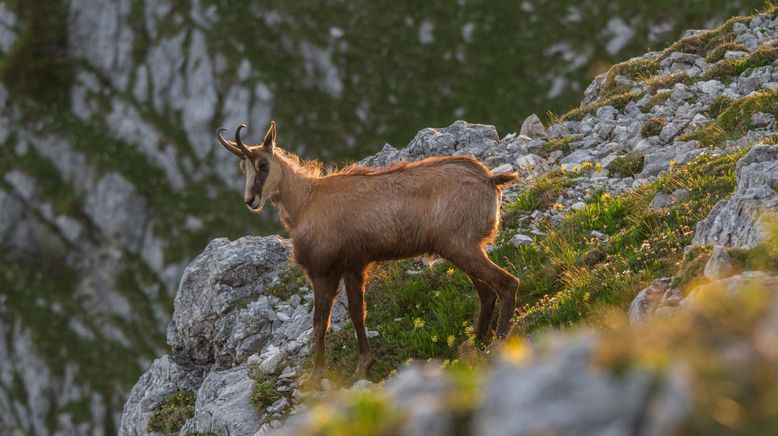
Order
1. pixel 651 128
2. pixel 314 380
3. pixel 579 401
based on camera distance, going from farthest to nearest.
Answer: pixel 651 128, pixel 314 380, pixel 579 401

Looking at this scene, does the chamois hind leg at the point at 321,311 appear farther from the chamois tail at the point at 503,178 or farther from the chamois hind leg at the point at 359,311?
the chamois tail at the point at 503,178

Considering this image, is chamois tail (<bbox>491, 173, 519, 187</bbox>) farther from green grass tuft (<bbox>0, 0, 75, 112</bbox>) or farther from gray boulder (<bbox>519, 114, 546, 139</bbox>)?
green grass tuft (<bbox>0, 0, 75, 112</bbox>)

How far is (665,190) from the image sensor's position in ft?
47.4

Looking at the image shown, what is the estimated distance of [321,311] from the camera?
41.6 ft

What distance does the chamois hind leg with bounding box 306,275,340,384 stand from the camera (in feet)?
41.0

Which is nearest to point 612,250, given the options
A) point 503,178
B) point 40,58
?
point 503,178

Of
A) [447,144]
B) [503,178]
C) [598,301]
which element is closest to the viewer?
[598,301]

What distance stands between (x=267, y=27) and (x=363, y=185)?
6106cm

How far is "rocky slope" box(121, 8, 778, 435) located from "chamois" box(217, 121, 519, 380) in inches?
33.3

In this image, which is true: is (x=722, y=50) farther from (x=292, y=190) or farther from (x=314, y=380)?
(x=314, y=380)

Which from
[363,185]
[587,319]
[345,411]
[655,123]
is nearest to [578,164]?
[655,123]

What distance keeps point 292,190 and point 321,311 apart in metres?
2.02

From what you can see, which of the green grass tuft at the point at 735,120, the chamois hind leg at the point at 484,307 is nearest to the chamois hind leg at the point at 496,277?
the chamois hind leg at the point at 484,307

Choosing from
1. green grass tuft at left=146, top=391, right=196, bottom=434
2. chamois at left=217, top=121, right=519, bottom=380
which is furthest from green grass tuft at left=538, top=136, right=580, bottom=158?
green grass tuft at left=146, top=391, right=196, bottom=434
